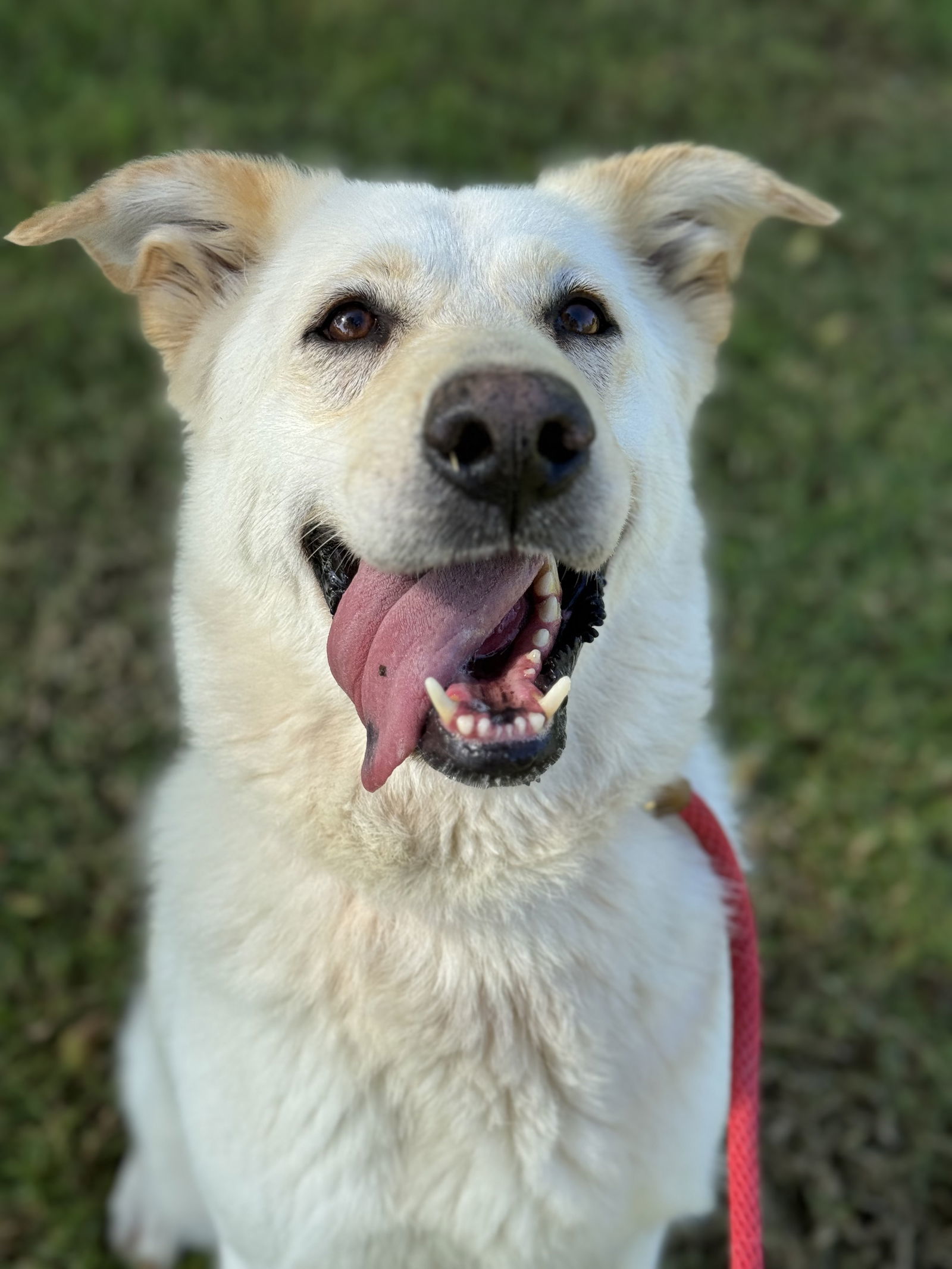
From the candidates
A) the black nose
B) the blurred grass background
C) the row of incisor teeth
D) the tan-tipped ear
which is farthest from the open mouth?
the blurred grass background

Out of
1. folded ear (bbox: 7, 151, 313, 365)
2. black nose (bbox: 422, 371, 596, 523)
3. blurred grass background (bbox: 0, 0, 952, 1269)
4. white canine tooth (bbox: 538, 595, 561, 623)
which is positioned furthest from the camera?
blurred grass background (bbox: 0, 0, 952, 1269)

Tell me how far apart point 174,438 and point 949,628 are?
3.39m

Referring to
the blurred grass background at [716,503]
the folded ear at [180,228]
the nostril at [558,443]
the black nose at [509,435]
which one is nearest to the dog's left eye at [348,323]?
the folded ear at [180,228]

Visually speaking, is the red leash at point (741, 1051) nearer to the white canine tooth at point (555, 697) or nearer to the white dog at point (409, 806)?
the white dog at point (409, 806)

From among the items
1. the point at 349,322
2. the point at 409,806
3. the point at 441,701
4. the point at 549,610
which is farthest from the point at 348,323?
the point at 409,806

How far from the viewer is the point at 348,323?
2.21m

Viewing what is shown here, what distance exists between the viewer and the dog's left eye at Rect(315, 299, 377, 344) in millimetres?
2205

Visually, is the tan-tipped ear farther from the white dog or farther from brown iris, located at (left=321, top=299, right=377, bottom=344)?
brown iris, located at (left=321, top=299, right=377, bottom=344)

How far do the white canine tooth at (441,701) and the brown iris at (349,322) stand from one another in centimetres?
77

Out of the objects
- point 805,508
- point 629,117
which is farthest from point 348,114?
point 805,508

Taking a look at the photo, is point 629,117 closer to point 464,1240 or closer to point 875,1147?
point 875,1147

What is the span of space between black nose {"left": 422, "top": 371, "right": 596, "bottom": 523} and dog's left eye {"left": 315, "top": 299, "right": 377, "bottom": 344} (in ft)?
1.58

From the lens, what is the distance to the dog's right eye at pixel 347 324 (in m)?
2.21

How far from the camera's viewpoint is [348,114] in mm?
6133
